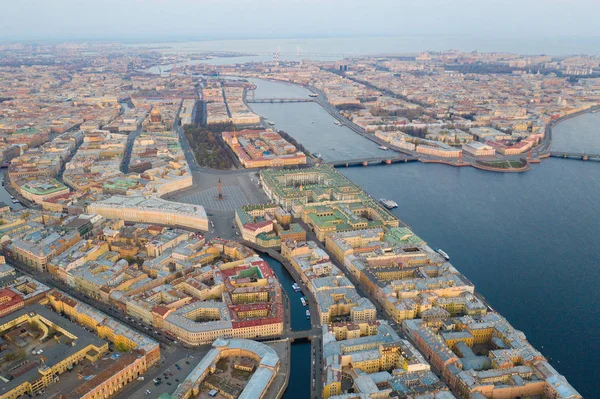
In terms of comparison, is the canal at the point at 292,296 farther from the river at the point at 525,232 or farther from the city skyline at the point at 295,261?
the river at the point at 525,232

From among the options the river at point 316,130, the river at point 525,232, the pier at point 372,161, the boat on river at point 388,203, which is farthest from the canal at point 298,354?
the river at point 316,130

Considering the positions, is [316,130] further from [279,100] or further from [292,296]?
[292,296]

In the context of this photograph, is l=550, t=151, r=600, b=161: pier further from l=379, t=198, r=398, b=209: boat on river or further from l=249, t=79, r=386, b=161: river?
l=379, t=198, r=398, b=209: boat on river

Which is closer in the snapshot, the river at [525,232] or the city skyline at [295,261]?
the city skyline at [295,261]

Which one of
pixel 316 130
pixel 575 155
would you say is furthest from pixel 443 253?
pixel 316 130

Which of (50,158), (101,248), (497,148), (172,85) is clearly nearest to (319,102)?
(172,85)

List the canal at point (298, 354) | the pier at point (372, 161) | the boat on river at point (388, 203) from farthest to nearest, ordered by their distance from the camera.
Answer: the pier at point (372, 161)
the boat on river at point (388, 203)
the canal at point (298, 354)

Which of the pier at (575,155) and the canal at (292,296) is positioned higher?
the pier at (575,155)
